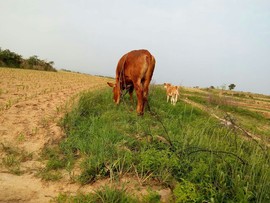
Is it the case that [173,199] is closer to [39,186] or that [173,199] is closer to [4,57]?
[39,186]

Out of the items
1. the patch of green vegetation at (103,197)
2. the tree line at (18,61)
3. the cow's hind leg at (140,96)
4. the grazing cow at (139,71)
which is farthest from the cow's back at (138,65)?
the tree line at (18,61)

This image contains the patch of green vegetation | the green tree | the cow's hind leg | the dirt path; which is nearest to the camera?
the patch of green vegetation

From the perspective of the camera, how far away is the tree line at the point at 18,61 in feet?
101

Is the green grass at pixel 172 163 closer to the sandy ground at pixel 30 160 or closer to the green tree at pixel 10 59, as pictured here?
the sandy ground at pixel 30 160

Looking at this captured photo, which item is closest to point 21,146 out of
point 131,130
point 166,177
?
point 131,130

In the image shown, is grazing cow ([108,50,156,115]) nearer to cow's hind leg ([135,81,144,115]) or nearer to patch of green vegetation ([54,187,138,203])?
cow's hind leg ([135,81,144,115])

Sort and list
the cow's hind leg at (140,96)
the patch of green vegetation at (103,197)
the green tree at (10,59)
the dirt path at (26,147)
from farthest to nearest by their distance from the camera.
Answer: the green tree at (10,59) < the cow's hind leg at (140,96) < the dirt path at (26,147) < the patch of green vegetation at (103,197)

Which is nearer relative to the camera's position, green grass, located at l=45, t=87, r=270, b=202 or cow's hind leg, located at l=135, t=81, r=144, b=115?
green grass, located at l=45, t=87, r=270, b=202

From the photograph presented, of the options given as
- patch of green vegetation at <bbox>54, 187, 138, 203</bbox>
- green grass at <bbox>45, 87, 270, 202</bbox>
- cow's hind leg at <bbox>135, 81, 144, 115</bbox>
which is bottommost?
patch of green vegetation at <bbox>54, 187, 138, 203</bbox>

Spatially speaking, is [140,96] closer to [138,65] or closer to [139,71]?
[139,71]

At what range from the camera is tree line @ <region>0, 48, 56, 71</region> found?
30747mm

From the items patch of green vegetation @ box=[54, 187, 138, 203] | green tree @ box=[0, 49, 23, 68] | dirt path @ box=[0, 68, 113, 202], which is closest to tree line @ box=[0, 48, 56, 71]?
green tree @ box=[0, 49, 23, 68]

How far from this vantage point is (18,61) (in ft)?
106

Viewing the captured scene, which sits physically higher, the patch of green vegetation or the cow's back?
the cow's back
